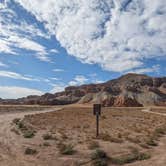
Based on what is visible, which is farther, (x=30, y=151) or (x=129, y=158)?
(x=30, y=151)

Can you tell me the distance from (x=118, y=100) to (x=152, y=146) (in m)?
130

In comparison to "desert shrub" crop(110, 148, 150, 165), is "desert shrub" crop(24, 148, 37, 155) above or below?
above

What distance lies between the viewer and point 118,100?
14512 cm

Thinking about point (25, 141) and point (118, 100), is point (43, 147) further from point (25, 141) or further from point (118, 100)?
point (118, 100)

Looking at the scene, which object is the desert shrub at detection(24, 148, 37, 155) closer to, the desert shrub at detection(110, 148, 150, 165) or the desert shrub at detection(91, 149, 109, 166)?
the desert shrub at detection(91, 149, 109, 166)

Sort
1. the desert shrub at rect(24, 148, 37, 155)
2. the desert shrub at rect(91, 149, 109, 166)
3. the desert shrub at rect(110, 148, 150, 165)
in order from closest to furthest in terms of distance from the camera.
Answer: the desert shrub at rect(91, 149, 109, 166) < the desert shrub at rect(110, 148, 150, 165) < the desert shrub at rect(24, 148, 37, 155)

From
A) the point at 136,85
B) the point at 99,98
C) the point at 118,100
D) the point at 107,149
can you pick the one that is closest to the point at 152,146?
the point at 107,149

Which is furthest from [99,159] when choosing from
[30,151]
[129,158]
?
[30,151]

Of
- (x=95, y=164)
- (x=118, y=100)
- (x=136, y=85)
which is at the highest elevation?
(x=136, y=85)

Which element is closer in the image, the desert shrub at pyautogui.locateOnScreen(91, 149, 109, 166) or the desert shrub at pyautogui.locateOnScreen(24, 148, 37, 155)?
the desert shrub at pyautogui.locateOnScreen(91, 149, 109, 166)

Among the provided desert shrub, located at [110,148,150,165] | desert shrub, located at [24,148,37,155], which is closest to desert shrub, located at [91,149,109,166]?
desert shrub, located at [110,148,150,165]

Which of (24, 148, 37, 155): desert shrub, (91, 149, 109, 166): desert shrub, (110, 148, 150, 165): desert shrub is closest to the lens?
(91, 149, 109, 166): desert shrub

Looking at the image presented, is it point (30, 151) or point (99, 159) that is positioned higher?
point (30, 151)

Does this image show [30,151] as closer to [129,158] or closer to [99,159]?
[99,159]
